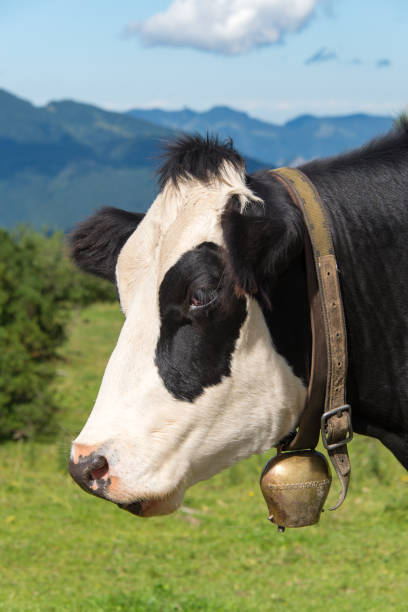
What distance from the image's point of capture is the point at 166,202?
1915mm

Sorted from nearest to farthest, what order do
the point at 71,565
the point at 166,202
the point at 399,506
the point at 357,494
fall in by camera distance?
1. the point at 166,202
2. the point at 71,565
3. the point at 399,506
4. the point at 357,494

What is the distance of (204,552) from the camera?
21.0 ft

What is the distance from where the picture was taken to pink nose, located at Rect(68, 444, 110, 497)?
5.73 feet

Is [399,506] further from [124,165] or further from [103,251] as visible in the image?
[124,165]

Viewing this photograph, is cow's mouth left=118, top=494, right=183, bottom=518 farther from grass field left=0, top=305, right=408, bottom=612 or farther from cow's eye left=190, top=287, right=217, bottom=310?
grass field left=0, top=305, right=408, bottom=612

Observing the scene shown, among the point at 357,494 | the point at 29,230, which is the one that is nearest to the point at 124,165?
the point at 29,230

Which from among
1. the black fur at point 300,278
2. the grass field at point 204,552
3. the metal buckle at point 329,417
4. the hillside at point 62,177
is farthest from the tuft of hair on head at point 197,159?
the hillside at point 62,177

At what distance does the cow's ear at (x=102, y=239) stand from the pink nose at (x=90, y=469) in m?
0.69

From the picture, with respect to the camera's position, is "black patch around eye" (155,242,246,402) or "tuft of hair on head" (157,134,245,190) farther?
"tuft of hair on head" (157,134,245,190)

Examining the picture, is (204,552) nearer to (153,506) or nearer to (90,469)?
(153,506)

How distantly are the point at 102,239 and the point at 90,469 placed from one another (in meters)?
0.79

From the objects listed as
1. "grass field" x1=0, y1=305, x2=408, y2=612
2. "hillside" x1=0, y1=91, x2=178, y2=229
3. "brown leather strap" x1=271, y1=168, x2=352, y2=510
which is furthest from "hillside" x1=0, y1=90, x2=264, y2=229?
"brown leather strap" x1=271, y1=168, x2=352, y2=510

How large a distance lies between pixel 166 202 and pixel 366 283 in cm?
54

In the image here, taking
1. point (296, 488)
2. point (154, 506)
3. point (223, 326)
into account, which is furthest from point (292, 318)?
point (154, 506)
